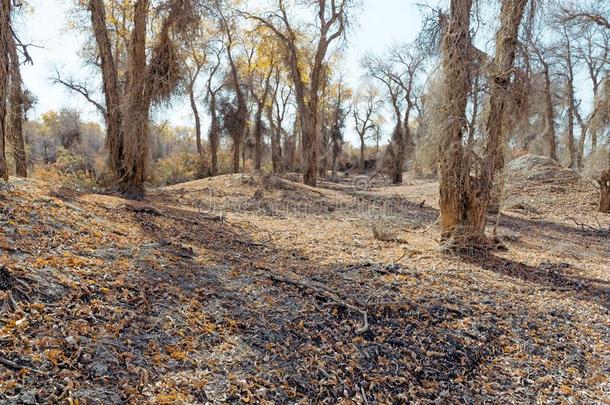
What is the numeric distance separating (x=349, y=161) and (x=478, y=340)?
125 ft

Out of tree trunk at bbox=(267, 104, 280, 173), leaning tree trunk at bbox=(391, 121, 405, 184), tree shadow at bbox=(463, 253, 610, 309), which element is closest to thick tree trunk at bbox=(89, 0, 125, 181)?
tree shadow at bbox=(463, 253, 610, 309)

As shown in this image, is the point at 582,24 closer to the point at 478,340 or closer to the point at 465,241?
the point at 465,241

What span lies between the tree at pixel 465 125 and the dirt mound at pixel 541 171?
7.70 meters

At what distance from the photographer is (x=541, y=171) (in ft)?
42.9

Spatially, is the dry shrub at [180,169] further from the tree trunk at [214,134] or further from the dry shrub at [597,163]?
the dry shrub at [597,163]

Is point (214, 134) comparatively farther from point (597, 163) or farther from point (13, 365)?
point (13, 365)

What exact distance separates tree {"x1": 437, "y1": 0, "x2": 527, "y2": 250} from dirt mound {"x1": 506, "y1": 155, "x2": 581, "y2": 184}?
25.3 feet

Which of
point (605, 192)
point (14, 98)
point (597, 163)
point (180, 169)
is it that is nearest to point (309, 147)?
point (180, 169)

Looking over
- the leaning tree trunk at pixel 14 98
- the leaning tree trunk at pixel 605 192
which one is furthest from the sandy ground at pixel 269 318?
the leaning tree trunk at pixel 605 192

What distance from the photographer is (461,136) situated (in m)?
4.78

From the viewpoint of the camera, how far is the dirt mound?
12.5 metres

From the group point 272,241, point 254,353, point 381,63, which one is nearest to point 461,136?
point 272,241

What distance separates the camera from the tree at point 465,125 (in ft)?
15.4

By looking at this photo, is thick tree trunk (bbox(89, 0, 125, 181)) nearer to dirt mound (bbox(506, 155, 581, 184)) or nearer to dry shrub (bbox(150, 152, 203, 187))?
dry shrub (bbox(150, 152, 203, 187))
